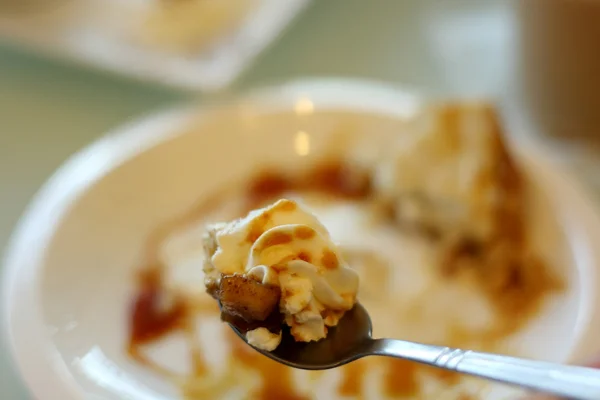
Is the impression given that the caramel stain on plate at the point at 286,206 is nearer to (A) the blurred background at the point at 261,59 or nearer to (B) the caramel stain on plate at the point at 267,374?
(B) the caramel stain on plate at the point at 267,374

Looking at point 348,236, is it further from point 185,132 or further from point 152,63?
point 152,63

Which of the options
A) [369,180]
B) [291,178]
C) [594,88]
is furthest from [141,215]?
[594,88]

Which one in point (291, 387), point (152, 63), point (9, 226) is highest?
point (152, 63)

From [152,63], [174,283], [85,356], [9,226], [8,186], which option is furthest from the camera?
[152,63]

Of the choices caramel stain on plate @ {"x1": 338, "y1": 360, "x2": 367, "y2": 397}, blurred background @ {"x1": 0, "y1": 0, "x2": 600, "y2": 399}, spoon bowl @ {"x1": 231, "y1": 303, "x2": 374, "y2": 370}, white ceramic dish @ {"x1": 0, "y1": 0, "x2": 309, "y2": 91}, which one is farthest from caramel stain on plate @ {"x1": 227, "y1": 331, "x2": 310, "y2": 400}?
white ceramic dish @ {"x1": 0, "y1": 0, "x2": 309, "y2": 91}

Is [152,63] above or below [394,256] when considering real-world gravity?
above

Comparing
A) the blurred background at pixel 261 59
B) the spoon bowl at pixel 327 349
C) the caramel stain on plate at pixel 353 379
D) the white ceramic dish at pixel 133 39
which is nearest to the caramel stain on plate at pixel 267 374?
the caramel stain on plate at pixel 353 379

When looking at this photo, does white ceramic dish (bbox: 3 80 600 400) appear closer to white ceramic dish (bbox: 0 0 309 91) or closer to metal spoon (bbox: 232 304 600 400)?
white ceramic dish (bbox: 0 0 309 91)
